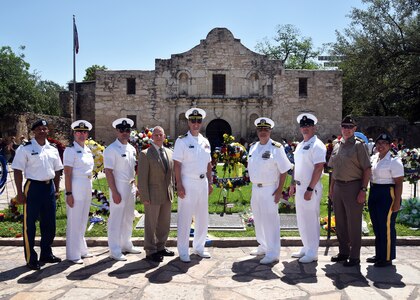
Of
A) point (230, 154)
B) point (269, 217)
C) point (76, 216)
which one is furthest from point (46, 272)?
point (230, 154)

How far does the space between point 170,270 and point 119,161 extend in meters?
Result: 1.81

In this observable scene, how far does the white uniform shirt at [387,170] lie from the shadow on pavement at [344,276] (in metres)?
1.32

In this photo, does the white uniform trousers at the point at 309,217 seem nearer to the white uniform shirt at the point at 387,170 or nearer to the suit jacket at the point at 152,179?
the white uniform shirt at the point at 387,170

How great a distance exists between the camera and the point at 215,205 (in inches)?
434

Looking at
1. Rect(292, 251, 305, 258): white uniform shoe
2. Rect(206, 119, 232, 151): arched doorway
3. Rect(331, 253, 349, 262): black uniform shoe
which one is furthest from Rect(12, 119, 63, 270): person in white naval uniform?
Rect(206, 119, 232, 151): arched doorway

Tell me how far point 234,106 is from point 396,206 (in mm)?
20914

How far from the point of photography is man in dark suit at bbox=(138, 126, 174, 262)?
20.7 ft

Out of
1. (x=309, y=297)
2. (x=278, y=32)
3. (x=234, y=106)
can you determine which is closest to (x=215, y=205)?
(x=309, y=297)

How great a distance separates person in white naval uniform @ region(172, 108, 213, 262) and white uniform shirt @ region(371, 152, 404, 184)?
2504 millimetres

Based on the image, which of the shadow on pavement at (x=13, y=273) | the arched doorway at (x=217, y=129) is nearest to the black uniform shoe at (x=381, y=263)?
the shadow on pavement at (x=13, y=273)

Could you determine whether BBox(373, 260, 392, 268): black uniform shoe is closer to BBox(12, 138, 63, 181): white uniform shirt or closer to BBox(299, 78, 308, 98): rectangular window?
BBox(12, 138, 63, 181): white uniform shirt

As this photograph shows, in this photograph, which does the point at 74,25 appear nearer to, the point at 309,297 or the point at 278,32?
the point at 309,297

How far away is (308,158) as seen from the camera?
20.6 feet

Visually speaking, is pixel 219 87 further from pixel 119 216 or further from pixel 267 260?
pixel 267 260
